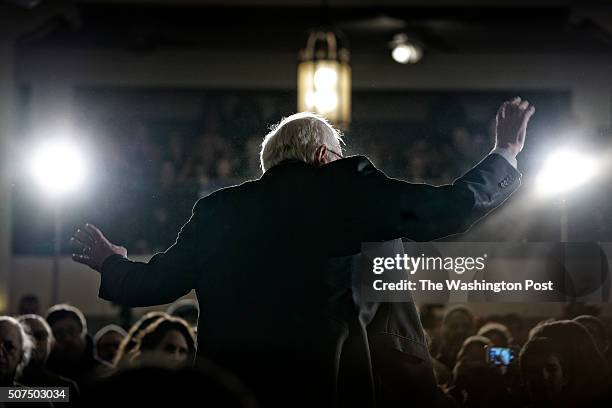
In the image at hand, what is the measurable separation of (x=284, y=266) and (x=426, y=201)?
0.75 feet

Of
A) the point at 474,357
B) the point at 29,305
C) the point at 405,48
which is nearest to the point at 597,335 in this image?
the point at 474,357

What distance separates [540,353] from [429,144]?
75cm

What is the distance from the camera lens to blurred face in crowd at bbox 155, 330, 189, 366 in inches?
66.5

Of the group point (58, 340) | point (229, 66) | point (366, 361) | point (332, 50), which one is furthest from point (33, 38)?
point (366, 361)

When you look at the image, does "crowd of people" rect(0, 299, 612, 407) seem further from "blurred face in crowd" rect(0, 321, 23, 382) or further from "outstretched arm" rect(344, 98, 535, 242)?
"outstretched arm" rect(344, 98, 535, 242)

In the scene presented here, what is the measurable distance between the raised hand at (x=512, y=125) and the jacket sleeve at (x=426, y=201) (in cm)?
4

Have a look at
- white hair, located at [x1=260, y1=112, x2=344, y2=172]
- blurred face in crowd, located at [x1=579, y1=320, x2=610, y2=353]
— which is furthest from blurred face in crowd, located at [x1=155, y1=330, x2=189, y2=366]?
blurred face in crowd, located at [x1=579, y1=320, x2=610, y2=353]

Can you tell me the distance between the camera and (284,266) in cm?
126

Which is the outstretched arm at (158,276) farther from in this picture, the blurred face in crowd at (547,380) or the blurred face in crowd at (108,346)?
the blurred face in crowd at (108,346)

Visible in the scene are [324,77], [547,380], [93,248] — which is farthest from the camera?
[324,77]

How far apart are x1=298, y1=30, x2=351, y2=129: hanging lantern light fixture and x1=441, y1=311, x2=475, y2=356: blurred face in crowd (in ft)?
2.43

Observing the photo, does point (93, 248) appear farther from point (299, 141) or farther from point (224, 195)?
point (299, 141)

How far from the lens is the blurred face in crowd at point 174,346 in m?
1.69

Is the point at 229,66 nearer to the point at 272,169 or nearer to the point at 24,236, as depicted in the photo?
the point at 24,236
